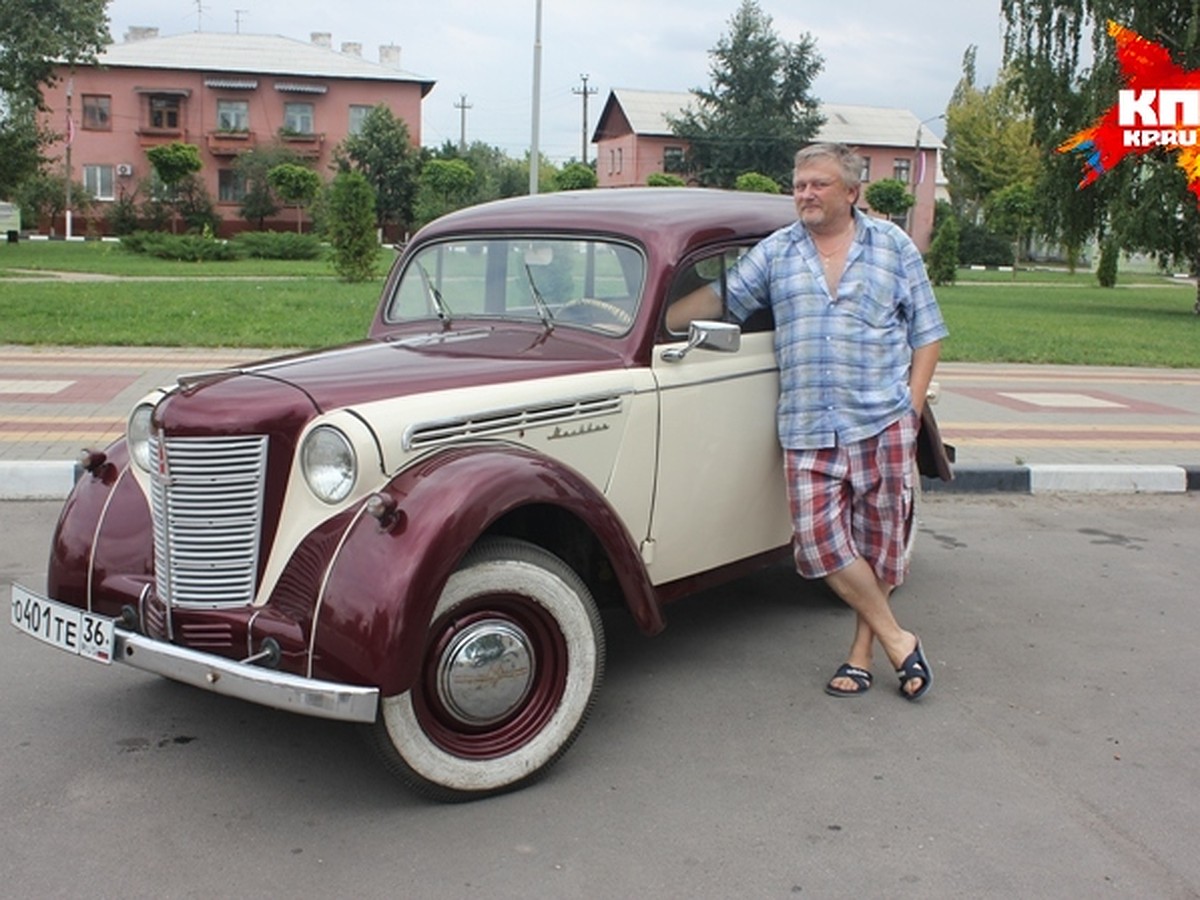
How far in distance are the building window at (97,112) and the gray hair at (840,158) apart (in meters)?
58.2

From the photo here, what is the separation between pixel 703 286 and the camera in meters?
4.43

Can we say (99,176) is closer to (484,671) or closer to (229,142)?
(229,142)

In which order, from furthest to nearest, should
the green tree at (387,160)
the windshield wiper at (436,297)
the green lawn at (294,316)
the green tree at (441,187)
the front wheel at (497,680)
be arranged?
the green tree at (387,160) < the green tree at (441,187) < the green lawn at (294,316) < the windshield wiper at (436,297) < the front wheel at (497,680)

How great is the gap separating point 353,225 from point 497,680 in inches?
845

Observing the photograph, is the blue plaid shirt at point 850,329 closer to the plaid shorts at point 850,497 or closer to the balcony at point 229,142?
the plaid shorts at point 850,497

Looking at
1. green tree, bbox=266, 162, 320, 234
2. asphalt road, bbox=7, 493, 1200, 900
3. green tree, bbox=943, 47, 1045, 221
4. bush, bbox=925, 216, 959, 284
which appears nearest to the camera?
asphalt road, bbox=7, 493, 1200, 900

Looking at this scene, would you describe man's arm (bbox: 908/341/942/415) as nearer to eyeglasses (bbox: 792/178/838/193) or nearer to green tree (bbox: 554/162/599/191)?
eyeglasses (bbox: 792/178/838/193)

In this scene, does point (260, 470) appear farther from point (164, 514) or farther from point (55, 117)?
point (55, 117)

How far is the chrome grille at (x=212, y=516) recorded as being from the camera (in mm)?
3439

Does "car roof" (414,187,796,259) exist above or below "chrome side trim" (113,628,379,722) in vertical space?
above

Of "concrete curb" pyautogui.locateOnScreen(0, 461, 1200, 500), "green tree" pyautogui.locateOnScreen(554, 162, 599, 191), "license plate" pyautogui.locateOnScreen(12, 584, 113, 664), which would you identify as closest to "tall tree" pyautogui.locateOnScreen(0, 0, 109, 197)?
"green tree" pyautogui.locateOnScreen(554, 162, 599, 191)

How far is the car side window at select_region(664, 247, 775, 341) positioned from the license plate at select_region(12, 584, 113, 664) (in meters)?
2.00

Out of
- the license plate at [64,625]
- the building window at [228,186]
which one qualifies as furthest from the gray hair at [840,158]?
the building window at [228,186]

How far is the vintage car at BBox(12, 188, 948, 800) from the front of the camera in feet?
10.7
